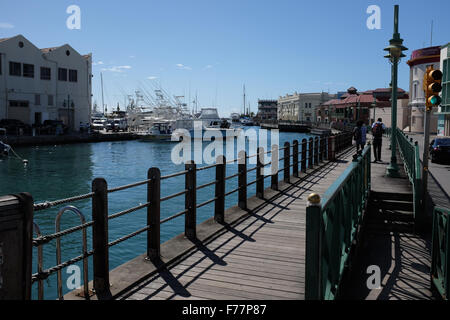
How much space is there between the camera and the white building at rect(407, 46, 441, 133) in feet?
190

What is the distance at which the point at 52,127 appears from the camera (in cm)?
5638

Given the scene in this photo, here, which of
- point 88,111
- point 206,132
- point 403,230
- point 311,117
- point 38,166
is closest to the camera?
point 403,230

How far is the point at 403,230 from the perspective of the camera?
11234 mm

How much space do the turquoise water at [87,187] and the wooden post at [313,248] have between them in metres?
6.75

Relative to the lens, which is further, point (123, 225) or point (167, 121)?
point (167, 121)

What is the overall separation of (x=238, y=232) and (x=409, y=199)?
5974mm

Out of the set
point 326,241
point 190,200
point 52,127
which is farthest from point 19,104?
point 326,241

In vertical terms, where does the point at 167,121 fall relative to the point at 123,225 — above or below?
above

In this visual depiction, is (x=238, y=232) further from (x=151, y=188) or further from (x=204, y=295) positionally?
(x=204, y=295)

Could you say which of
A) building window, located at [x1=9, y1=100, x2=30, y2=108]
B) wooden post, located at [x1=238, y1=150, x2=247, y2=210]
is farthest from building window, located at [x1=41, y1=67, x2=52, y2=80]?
wooden post, located at [x1=238, y1=150, x2=247, y2=210]

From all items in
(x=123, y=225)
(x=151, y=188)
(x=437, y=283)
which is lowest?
(x=123, y=225)

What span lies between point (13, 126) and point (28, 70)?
7.94 metres
